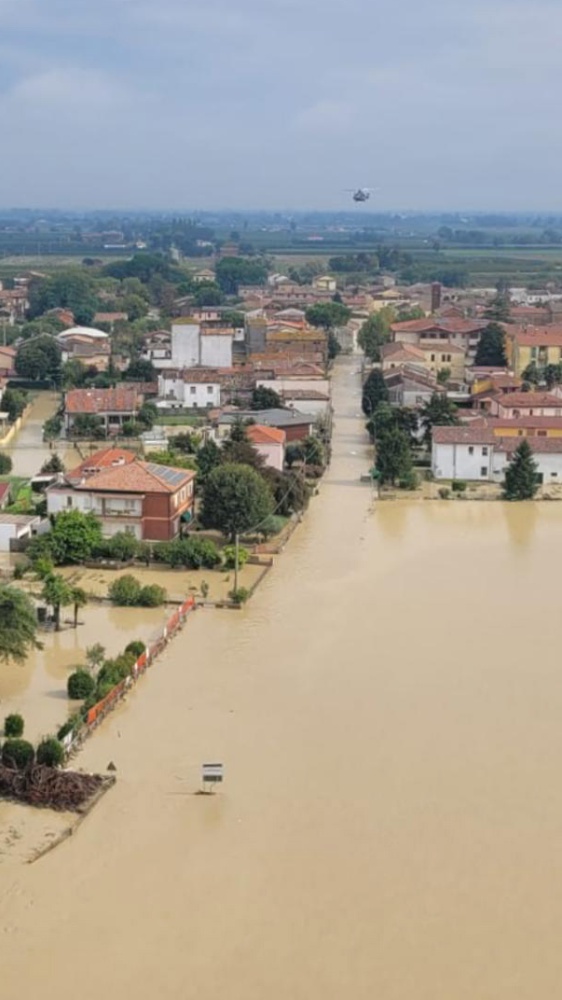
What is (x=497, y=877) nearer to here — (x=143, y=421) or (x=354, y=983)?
(x=354, y=983)

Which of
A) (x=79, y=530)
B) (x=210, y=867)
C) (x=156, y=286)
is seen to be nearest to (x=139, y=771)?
(x=210, y=867)

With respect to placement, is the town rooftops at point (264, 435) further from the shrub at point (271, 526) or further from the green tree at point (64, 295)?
the green tree at point (64, 295)

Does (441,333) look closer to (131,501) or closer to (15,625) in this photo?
(131,501)

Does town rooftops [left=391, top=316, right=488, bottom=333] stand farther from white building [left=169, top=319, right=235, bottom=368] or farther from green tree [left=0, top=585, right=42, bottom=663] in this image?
green tree [left=0, top=585, right=42, bottom=663]

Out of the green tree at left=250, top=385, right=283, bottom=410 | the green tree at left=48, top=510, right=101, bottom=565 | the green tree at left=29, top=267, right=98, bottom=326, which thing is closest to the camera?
the green tree at left=48, top=510, right=101, bottom=565

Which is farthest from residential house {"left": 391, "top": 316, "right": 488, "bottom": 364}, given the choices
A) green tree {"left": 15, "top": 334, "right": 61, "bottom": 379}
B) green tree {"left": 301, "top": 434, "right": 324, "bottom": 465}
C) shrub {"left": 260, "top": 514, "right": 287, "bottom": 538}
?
shrub {"left": 260, "top": 514, "right": 287, "bottom": 538}

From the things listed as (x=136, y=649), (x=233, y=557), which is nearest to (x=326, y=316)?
(x=233, y=557)

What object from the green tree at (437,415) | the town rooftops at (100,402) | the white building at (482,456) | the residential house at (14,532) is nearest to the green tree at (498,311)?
→ the green tree at (437,415)
